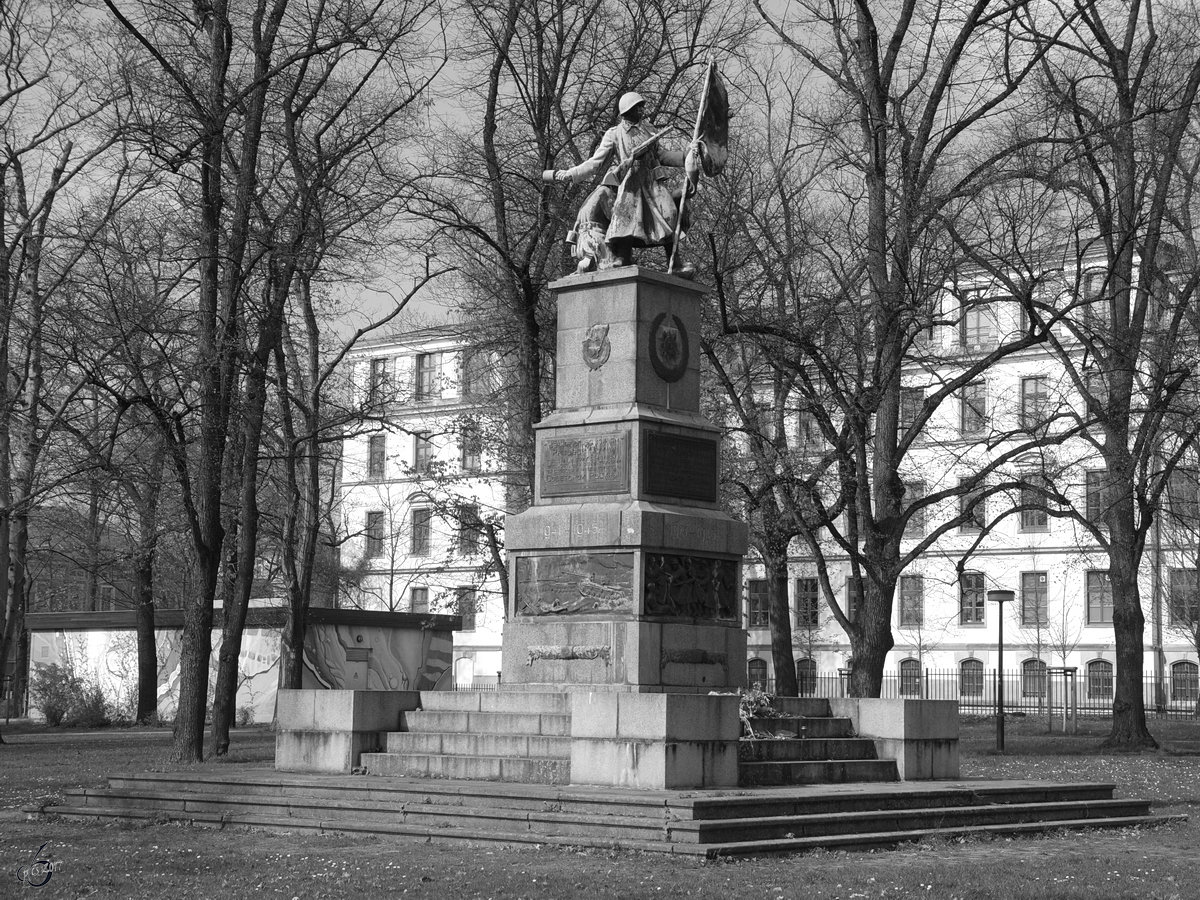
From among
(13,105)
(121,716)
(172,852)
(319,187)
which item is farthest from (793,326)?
(121,716)

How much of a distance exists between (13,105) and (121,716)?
60.0 ft

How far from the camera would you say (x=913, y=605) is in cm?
6775

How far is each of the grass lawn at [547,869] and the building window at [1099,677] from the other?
49616 mm

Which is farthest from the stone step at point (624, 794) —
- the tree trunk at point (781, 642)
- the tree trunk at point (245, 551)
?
the tree trunk at point (781, 642)

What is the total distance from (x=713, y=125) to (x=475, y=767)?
288 inches

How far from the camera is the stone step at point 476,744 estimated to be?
15.2 m

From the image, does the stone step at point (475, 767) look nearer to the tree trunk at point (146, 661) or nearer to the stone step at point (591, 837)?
the stone step at point (591, 837)

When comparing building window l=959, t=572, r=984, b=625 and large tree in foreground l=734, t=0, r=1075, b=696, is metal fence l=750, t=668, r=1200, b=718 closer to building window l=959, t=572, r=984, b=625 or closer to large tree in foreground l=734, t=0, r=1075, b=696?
building window l=959, t=572, r=984, b=625

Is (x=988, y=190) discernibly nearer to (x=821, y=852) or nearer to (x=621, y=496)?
(x=621, y=496)

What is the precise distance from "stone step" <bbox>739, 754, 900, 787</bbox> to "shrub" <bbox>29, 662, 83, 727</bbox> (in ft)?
98.2

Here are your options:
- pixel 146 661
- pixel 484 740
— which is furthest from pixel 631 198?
pixel 146 661

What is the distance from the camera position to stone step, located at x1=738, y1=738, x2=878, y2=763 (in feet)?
50.6

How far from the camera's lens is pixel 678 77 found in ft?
92.6

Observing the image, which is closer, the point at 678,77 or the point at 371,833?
the point at 371,833
